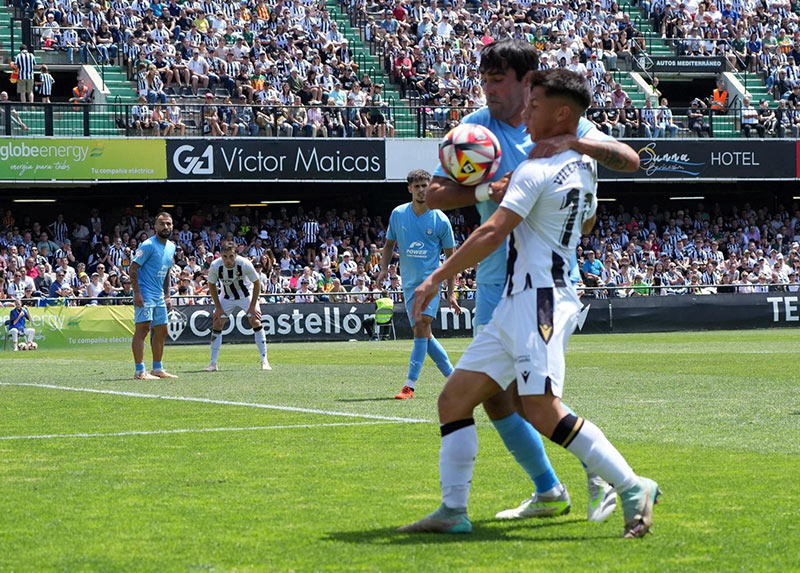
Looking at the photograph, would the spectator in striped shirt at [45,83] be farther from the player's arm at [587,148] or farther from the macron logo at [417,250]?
the player's arm at [587,148]

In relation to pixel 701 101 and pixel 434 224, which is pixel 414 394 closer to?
pixel 434 224

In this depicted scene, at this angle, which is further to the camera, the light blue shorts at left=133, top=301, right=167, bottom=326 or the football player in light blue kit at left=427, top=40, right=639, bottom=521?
the light blue shorts at left=133, top=301, right=167, bottom=326

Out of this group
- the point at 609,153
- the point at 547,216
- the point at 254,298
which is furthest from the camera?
the point at 254,298

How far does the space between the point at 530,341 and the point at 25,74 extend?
111 feet

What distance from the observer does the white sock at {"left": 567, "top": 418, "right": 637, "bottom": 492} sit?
18.2 ft

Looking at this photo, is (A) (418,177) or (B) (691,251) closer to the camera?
(A) (418,177)

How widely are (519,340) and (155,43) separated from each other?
35.7 m

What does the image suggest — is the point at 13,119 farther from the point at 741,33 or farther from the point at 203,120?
the point at 741,33

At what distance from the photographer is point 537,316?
554 cm

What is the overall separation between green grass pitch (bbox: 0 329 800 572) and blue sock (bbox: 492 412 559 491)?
8.2 inches

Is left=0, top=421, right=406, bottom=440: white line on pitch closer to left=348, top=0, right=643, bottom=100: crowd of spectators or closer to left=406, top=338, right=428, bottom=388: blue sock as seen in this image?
left=406, top=338, right=428, bottom=388: blue sock

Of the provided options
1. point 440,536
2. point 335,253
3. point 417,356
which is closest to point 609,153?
point 440,536

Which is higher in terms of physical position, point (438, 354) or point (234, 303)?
point (234, 303)

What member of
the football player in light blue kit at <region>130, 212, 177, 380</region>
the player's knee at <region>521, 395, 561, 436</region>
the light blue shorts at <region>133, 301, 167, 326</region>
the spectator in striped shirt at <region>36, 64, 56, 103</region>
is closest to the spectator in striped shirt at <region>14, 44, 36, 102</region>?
the spectator in striped shirt at <region>36, 64, 56, 103</region>
